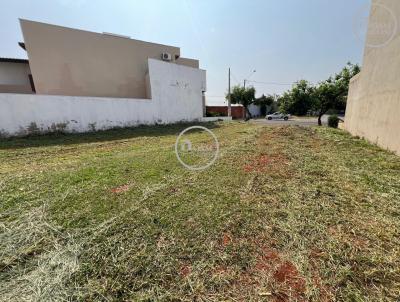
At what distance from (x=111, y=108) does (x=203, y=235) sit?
34.3 ft

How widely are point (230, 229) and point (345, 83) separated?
1833cm

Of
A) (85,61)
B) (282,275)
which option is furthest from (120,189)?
(85,61)

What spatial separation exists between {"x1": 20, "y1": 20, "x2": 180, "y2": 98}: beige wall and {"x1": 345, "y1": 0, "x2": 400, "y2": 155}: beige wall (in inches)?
480

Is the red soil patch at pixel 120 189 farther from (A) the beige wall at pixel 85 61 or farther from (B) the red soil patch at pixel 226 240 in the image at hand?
(A) the beige wall at pixel 85 61

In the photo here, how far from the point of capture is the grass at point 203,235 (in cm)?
139

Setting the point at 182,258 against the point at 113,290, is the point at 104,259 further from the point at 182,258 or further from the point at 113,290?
the point at 182,258

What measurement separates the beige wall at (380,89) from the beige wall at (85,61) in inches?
480

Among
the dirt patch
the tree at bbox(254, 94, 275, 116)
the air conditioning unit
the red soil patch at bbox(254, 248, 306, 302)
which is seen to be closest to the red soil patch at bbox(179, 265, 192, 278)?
the red soil patch at bbox(254, 248, 306, 302)

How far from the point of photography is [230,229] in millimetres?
2002

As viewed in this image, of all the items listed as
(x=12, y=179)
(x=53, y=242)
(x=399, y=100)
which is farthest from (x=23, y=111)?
(x=399, y=100)

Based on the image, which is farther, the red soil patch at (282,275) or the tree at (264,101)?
the tree at (264,101)

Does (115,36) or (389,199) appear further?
(115,36)

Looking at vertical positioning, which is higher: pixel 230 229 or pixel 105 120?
pixel 105 120

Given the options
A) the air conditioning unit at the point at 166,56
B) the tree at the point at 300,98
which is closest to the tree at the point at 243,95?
the tree at the point at 300,98
